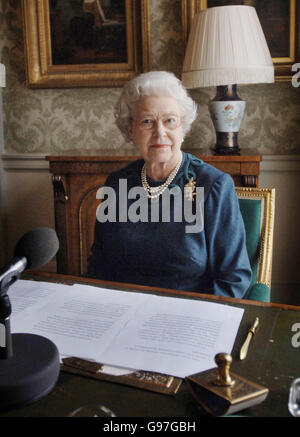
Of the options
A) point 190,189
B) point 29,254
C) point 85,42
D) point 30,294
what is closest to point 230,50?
point 190,189

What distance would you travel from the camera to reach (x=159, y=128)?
1.64 metres

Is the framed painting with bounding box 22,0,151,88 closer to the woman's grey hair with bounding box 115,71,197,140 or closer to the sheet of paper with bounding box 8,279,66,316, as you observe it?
the woman's grey hair with bounding box 115,71,197,140

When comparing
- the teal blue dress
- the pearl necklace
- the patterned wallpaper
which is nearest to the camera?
the teal blue dress

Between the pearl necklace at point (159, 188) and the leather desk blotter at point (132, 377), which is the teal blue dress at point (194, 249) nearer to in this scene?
the pearl necklace at point (159, 188)

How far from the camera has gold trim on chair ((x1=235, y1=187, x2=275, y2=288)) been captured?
1642 millimetres

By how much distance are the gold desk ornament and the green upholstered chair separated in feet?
3.18

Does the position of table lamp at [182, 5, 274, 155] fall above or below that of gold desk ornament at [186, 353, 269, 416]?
above

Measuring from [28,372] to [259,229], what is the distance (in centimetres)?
116

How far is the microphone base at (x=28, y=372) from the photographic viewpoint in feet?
2.24

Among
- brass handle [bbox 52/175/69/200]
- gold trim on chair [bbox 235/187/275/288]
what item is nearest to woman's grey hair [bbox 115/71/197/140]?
gold trim on chair [bbox 235/187/275/288]

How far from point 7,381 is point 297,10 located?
2.49m

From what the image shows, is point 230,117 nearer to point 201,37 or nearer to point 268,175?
point 201,37

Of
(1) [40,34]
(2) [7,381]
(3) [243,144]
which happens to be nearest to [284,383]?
(2) [7,381]

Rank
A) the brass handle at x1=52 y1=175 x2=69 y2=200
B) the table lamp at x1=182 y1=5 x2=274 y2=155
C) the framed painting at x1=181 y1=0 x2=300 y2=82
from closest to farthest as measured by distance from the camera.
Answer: the table lamp at x1=182 y1=5 x2=274 y2=155 → the brass handle at x1=52 y1=175 x2=69 y2=200 → the framed painting at x1=181 y1=0 x2=300 y2=82
